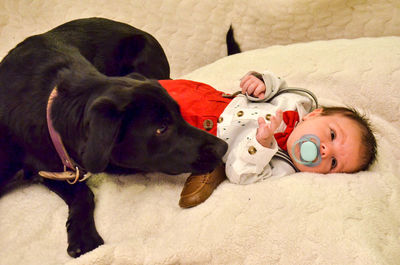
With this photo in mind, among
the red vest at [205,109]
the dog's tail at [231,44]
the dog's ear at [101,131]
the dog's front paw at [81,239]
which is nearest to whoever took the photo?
the dog's ear at [101,131]

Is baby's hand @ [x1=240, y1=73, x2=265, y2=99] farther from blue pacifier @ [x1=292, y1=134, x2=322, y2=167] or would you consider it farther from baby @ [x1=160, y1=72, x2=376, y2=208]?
blue pacifier @ [x1=292, y1=134, x2=322, y2=167]

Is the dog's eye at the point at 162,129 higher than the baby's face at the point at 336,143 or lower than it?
higher

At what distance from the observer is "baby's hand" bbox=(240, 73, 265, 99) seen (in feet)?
4.46

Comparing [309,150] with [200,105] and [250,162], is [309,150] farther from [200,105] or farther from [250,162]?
[200,105]

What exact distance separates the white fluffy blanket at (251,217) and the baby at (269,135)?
0.19 feet

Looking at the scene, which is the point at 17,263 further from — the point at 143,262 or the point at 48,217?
the point at 143,262

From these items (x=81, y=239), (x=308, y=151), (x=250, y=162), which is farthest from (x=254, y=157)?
(x=81, y=239)

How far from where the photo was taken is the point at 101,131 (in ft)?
3.04

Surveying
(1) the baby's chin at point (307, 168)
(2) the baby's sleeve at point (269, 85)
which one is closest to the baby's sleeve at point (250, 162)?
(1) the baby's chin at point (307, 168)

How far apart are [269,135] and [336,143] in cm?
26

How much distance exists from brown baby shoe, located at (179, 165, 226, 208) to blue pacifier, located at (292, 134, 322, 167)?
294 millimetres

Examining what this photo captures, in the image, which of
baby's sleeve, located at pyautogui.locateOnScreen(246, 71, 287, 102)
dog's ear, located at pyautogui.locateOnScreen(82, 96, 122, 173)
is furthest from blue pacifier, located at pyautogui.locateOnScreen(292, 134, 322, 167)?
dog's ear, located at pyautogui.locateOnScreen(82, 96, 122, 173)

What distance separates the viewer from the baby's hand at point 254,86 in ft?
4.46

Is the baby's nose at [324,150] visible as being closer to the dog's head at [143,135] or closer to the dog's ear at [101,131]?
the dog's head at [143,135]
